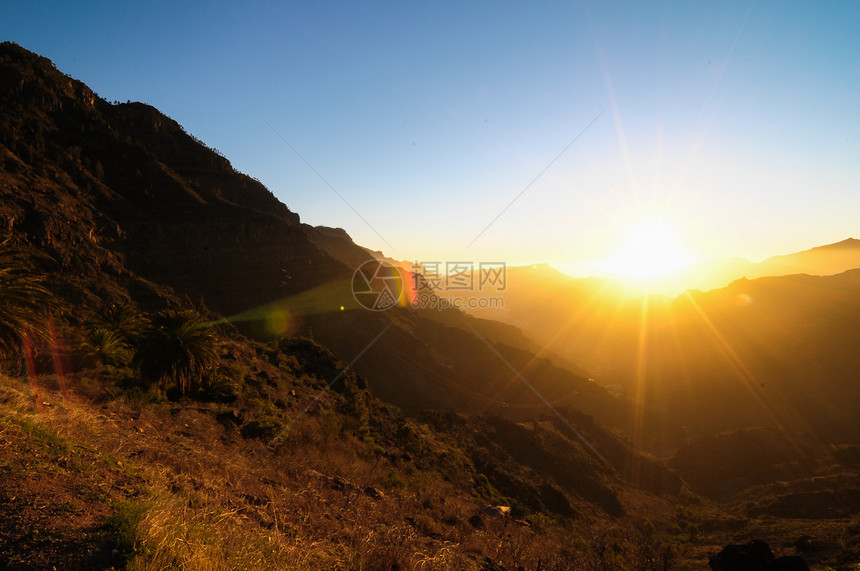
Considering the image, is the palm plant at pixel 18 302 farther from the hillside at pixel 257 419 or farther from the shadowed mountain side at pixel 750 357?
the shadowed mountain side at pixel 750 357

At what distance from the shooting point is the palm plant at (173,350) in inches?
610

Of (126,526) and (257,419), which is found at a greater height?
(126,526)

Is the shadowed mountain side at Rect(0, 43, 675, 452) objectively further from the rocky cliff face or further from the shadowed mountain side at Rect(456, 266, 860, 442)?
the shadowed mountain side at Rect(456, 266, 860, 442)

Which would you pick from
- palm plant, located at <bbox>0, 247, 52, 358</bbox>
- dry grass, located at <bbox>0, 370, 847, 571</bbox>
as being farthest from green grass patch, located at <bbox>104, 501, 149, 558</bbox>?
palm plant, located at <bbox>0, 247, 52, 358</bbox>

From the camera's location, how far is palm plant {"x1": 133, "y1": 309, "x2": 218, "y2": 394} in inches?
610

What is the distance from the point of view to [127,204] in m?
43.0

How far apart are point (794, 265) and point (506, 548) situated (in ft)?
767

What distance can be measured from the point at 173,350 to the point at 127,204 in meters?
37.8

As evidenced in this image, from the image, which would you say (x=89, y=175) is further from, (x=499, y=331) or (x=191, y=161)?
(x=499, y=331)

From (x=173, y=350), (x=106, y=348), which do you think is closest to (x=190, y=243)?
(x=106, y=348)

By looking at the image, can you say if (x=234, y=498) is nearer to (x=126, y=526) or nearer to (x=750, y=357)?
(x=126, y=526)

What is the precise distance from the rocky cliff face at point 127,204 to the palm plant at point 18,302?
76.6 feet

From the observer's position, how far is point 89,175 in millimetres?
42000

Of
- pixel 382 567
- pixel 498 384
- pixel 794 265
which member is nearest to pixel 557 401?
pixel 498 384
